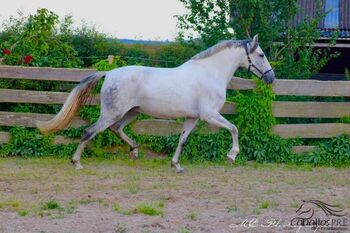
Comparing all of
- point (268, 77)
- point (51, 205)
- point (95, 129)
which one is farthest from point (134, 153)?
point (51, 205)

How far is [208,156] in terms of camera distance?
10.1m

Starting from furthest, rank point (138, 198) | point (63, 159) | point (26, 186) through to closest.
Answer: point (63, 159), point (26, 186), point (138, 198)

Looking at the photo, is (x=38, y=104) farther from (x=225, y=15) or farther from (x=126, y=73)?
(x=225, y=15)

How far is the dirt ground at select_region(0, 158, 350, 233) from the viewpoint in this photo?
5.68m

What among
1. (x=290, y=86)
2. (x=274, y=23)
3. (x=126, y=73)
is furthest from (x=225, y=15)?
(x=126, y=73)

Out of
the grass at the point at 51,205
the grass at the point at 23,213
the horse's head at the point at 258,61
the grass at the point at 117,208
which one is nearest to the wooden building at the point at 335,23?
the horse's head at the point at 258,61

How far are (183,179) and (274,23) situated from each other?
573 centimetres

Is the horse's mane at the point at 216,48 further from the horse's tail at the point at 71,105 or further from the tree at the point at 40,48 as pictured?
the tree at the point at 40,48

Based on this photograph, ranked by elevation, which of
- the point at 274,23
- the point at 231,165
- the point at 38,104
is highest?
the point at 274,23

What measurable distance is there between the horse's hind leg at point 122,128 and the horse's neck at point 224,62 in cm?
128

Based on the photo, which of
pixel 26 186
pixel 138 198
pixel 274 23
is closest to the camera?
pixel 138 198

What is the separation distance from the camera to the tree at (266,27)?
12.6 metres

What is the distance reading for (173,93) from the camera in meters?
9.27

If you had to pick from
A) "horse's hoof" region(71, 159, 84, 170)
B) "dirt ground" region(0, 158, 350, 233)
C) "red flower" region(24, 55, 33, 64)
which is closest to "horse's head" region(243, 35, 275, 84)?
"dirt ground" region(0, 158, 350, 233)
